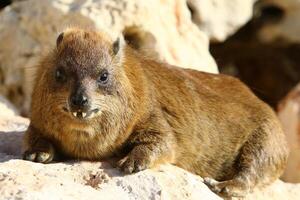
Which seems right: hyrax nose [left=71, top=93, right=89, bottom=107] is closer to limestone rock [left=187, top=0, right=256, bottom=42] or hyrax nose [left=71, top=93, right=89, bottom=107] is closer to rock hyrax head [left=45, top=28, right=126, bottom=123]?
rock hyrax head [left=45, top=28, right=126, bottom=123]

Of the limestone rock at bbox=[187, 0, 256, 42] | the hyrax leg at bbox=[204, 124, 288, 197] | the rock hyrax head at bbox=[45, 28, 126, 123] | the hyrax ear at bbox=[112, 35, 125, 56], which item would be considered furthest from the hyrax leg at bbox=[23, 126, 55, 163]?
the limestone rock at bbox=[187, 0, 256, 42]

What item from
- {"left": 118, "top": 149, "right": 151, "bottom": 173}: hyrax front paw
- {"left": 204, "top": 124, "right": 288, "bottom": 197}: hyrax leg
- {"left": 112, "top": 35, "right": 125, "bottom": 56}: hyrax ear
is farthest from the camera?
{"left": 204, "top": 124, "right": 288, "bottom": 197}: hyrax leg

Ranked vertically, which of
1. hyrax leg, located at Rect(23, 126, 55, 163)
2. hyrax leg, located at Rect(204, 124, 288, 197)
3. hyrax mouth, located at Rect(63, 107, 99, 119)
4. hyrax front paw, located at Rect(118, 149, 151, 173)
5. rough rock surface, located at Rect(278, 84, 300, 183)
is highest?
hyrax mouth, located at Rect(63, 107, 99, 119)


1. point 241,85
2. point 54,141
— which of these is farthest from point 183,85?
point 54,141

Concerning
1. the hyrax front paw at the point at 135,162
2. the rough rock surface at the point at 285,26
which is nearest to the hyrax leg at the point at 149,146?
the hyrax front paw at the point at 135,162

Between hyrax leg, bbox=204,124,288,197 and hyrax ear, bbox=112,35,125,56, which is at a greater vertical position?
hyrax ear, bbox=112,35,125,56

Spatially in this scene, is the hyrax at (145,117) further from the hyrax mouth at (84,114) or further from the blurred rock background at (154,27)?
the blurred rock background at (154,27)

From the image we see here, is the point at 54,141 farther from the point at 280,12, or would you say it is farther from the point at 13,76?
the point at 280,12
